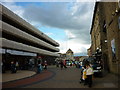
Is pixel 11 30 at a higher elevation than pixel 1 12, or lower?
lower

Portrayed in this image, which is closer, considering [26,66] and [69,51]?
[26,66]

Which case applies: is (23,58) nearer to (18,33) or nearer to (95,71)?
(18,33)

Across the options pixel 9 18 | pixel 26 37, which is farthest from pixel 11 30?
pixel 26 37

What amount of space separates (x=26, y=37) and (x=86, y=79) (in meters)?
32.5

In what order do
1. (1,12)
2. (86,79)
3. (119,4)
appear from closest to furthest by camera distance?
(86,79) < (119,4) < (1,12)

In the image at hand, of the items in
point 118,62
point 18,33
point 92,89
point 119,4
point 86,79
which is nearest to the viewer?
point 92,89

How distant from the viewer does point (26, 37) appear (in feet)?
140

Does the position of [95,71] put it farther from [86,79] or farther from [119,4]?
[119,4]

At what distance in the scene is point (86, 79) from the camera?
11.8 metres

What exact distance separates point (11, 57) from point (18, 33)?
5459 millimetres

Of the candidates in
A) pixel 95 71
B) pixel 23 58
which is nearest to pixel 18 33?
pixel 23 58

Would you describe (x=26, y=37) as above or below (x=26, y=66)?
above

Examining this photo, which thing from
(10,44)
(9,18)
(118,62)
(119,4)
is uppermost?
(9,18)

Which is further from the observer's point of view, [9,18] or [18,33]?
[18,33]
